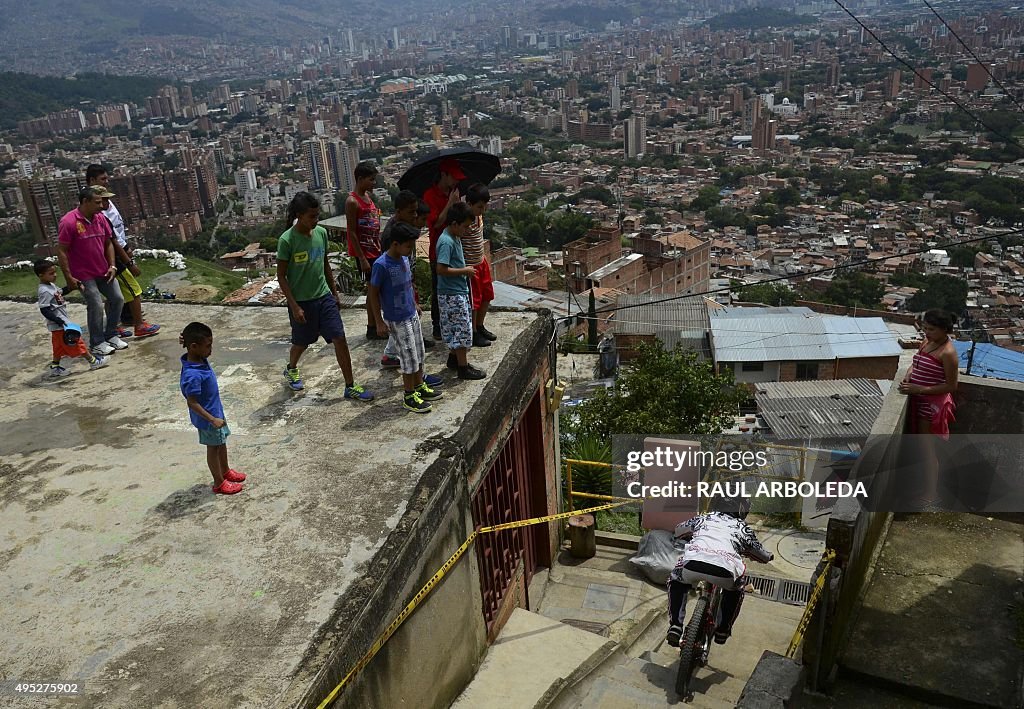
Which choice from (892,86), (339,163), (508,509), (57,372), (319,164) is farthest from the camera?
(892,86)

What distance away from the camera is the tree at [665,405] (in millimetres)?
12945

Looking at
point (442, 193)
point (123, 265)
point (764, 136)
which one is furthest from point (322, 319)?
point (764, 136)

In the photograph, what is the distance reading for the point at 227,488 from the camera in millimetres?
3492

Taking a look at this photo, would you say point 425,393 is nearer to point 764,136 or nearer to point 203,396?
point 203,396

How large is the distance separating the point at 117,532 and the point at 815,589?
116 inches

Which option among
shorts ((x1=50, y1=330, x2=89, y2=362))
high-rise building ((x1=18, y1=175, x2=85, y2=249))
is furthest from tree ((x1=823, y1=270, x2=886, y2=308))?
shorts ((x1=50, y1=330, x2=89, y2=362))

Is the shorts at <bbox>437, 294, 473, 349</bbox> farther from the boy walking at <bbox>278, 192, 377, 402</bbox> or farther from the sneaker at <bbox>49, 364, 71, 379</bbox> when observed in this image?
the sneaker at <bbox>49, 364, 71, 379</bbox>

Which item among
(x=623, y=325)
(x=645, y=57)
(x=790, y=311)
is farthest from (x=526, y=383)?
(x=645, y=57)

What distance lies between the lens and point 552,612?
5141 millimetres

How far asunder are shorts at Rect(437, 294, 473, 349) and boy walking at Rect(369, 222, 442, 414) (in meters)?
0.29

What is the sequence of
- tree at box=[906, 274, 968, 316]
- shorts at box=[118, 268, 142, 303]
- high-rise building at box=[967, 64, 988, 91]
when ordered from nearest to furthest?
1. shorts at box=[118, 268, 142, 303]
2. tree at box=[906, 274, 968, 316]
3. high-rise building at box=[967, 64, 988, 91]

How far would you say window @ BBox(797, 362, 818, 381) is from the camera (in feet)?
80.7

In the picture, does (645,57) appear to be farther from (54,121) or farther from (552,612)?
(552,612)

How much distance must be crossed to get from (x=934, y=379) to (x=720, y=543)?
58.6 inches
